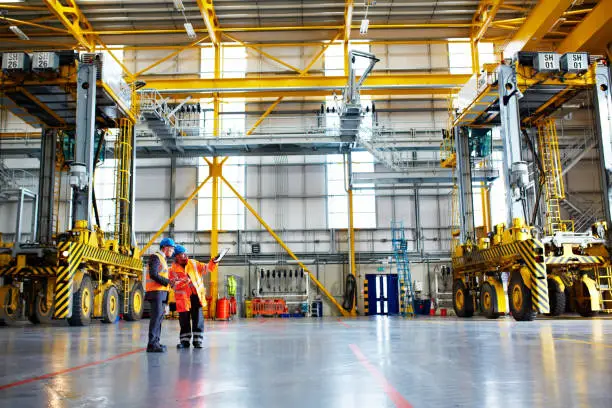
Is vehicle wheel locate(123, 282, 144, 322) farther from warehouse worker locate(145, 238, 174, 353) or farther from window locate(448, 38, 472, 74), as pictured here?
window locate(448, 38, 472, 74)

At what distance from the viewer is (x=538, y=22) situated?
20188mm

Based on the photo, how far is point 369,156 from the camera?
28859 mm

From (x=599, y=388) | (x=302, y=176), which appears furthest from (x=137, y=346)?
(x=302, y=176)

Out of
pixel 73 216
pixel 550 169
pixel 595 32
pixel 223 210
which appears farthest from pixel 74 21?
pixel 595 32

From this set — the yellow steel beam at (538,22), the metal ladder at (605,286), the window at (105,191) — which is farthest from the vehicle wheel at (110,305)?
the yellow steel beam at (538,22)

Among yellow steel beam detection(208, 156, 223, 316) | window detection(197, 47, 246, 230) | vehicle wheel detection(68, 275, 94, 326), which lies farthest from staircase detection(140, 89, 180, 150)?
vehicle wheel detection(68, 275, 94, 326)

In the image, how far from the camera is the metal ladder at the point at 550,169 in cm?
1822

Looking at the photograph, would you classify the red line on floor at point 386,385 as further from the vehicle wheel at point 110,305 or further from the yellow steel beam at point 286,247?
the yellow steel beam at point 286,247

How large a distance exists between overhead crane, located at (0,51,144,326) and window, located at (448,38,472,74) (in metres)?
16.0

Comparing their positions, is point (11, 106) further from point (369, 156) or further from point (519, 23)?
point (519, 23)

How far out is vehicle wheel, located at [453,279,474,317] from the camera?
19750mm

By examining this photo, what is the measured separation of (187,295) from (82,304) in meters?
8.77

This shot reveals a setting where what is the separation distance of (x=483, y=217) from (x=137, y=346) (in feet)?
72.6

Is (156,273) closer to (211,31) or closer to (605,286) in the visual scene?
(605,286)
